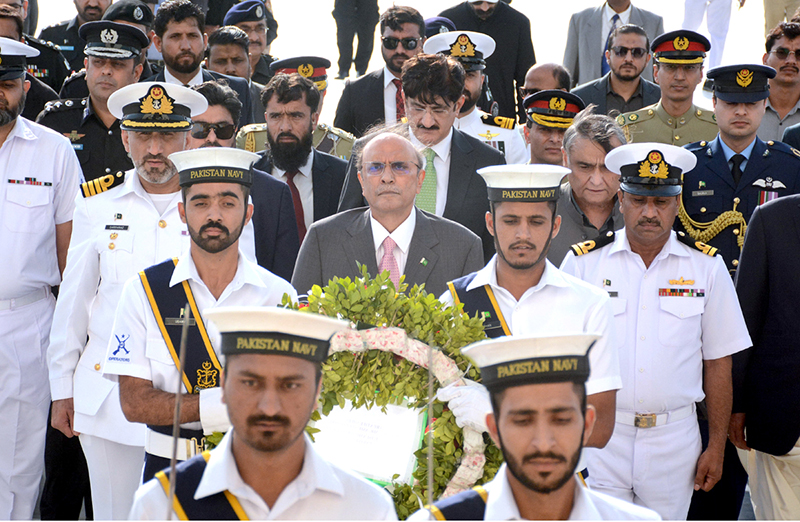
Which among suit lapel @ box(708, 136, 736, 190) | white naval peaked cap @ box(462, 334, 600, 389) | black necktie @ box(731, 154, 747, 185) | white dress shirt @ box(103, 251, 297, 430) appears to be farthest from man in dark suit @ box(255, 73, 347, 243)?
white naval peaked cap @ box(462, 334, 600, 389)

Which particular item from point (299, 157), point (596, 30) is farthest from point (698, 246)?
point (596, 30)

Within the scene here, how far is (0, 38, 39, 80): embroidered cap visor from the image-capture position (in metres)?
5.42

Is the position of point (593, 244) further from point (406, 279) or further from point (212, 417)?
point (212, 417)

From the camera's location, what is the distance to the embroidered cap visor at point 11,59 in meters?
5.42

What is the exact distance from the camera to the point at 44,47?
8109 mm

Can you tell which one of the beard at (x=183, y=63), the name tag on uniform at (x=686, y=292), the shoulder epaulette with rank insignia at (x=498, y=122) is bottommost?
the name tag on uniform at (x=686, y=292)

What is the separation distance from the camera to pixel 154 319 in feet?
13.1

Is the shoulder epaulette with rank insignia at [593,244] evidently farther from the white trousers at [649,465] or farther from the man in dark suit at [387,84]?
the man in dark suit at [387,84]

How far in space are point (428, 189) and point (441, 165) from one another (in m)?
0.17

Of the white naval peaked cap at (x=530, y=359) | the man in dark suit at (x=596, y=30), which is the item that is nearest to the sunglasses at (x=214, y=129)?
the white naval peaked cap at (x=530, y=359)

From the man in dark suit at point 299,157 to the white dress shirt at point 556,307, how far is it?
86.3 inches

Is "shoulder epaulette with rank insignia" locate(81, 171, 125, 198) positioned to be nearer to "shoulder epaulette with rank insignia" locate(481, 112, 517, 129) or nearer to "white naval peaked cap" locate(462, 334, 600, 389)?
"white naval peaked cap" locate(462, 334, 600, 389)

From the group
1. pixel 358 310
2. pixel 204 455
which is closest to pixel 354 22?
pixel 358 310

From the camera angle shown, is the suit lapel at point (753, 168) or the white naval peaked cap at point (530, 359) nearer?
the white naval peaked cap at point (530, 359)
